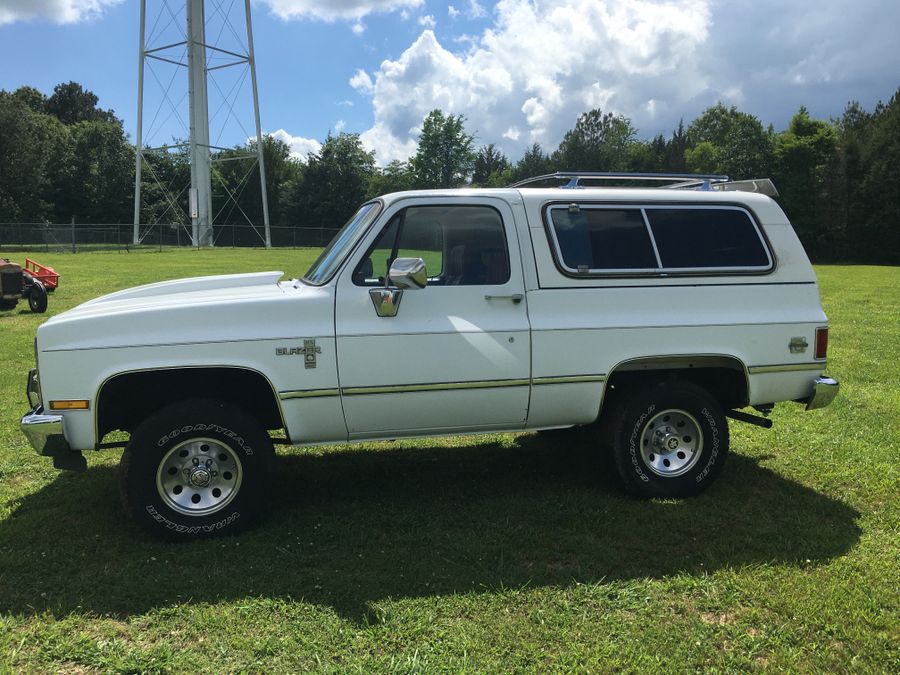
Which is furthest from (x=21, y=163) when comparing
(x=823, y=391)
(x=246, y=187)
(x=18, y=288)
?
(x=823, y=391)

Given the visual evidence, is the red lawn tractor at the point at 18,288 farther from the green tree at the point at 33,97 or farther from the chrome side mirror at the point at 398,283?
the green tree at the point at 33,97

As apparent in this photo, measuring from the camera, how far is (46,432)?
398cm

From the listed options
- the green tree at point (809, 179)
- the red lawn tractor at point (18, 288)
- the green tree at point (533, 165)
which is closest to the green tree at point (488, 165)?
the green tree at point (533, 165)

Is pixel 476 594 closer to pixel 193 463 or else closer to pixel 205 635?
pixel 205 635

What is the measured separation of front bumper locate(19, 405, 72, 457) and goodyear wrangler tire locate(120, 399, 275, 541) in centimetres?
37

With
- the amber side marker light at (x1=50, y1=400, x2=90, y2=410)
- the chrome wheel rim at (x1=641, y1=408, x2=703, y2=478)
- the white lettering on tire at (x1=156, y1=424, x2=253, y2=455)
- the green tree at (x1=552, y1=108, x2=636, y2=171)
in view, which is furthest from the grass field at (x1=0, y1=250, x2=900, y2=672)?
the green tree at (x1=552, y1=108, x2=636, y2=171)

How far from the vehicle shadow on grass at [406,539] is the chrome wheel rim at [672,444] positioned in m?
0.26

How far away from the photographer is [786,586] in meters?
3.81

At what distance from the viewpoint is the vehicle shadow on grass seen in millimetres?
3789

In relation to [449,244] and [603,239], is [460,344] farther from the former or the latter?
[603,239]

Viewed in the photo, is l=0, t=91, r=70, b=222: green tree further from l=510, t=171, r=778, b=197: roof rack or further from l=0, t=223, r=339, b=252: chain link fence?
l=510, t=171, r=778, b=197: roof rack

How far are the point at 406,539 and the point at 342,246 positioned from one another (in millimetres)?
1983

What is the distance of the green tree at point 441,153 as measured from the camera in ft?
242

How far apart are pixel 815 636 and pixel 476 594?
168cm
